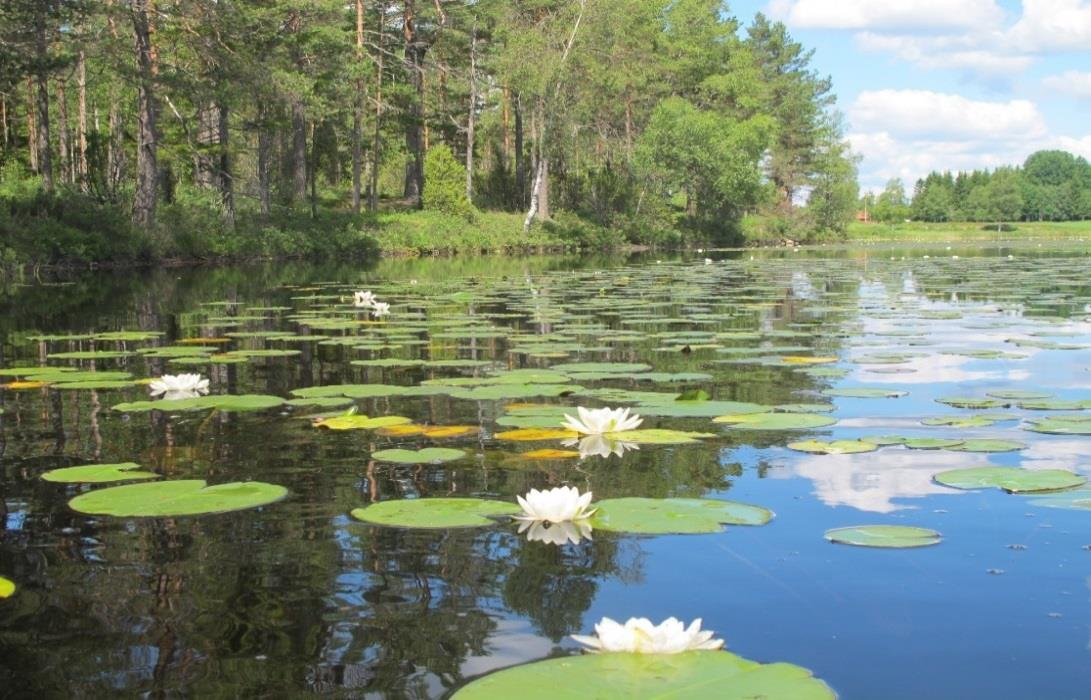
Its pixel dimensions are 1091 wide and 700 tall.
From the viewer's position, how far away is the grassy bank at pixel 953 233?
6481 cm

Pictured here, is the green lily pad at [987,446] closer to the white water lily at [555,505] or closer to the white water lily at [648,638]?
the white water lily at [555,505]

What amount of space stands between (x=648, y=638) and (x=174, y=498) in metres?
1.83

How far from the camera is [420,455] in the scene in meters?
3.71

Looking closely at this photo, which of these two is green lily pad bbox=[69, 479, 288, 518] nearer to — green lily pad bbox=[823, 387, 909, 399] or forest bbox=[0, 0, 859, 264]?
green lily pad bbox=[823, 387, 909, 399]

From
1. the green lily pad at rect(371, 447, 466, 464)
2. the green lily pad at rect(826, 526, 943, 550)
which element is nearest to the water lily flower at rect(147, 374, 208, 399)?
the green lily pad at rect(371, 447, 466, 464)

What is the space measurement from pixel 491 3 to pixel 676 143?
9.24 meters

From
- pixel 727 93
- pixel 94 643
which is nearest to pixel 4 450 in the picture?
pixel 94 643

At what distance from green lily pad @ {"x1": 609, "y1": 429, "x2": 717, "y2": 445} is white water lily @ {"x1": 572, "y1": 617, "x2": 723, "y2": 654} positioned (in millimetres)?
2190

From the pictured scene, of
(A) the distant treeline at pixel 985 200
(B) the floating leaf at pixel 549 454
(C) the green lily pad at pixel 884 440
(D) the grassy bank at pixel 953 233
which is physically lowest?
(B) the floating leaf at pixel 549 454

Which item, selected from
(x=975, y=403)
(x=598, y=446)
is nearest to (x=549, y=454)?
(x=598, y=446)

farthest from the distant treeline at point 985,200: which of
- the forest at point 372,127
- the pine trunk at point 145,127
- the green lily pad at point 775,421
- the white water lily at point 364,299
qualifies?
the green lily pad at point 775,421

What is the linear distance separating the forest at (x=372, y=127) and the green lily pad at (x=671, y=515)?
16.7m

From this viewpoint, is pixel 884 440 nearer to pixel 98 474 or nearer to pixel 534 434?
pixel 534 434

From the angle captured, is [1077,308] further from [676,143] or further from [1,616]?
[676,143]
